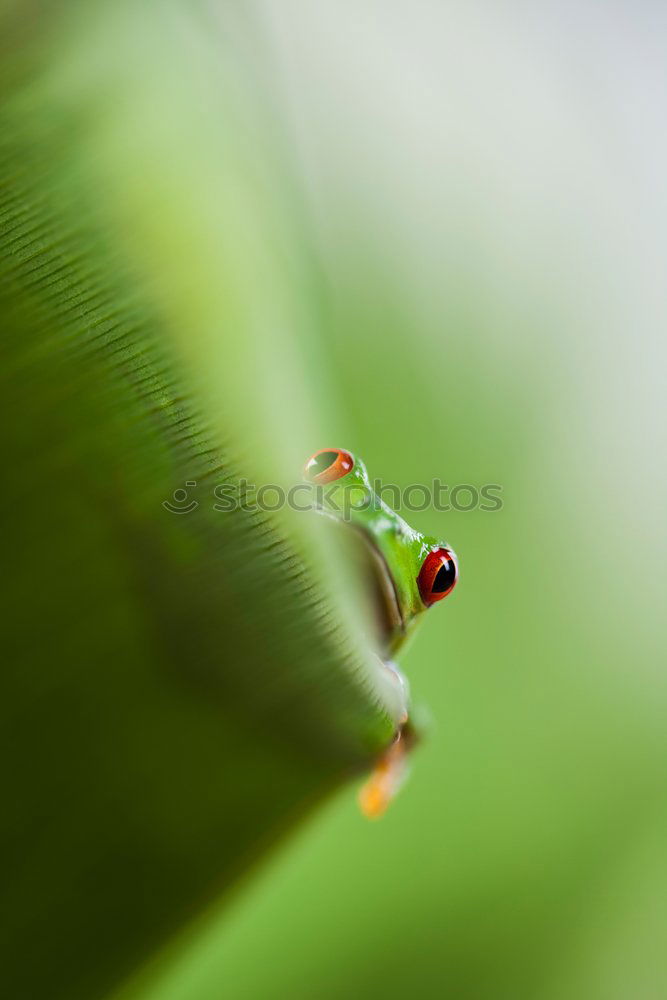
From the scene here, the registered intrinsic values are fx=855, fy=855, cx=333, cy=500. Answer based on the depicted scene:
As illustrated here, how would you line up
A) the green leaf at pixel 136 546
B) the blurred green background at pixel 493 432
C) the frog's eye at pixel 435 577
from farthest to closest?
1. the blurred green background at pixel 493 432
2. the frog's eye at pixel 435 577
3. the green leaf at pixel 136 546

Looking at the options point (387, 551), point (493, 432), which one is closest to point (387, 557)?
Answer: point (387, 551)

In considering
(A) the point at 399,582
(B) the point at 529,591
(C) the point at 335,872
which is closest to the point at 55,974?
(A) the point at 399,582

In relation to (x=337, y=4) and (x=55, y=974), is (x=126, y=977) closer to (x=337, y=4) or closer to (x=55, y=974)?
(x=55, y=974)

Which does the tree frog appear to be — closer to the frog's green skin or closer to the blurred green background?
the frog's green skin

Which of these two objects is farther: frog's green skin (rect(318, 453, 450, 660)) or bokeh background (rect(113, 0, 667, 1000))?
bokeh background (rect(113, 0, 667, 1000))

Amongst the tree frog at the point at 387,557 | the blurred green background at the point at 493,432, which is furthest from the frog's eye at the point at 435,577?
the blurred green background at the point at 493,432

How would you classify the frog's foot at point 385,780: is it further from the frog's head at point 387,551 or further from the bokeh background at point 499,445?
the bokeh background at point 499,445

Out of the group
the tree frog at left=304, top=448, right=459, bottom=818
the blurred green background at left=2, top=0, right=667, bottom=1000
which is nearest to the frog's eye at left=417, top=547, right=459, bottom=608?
the tree frog at left=304, top=448, right=459, bottom=818
